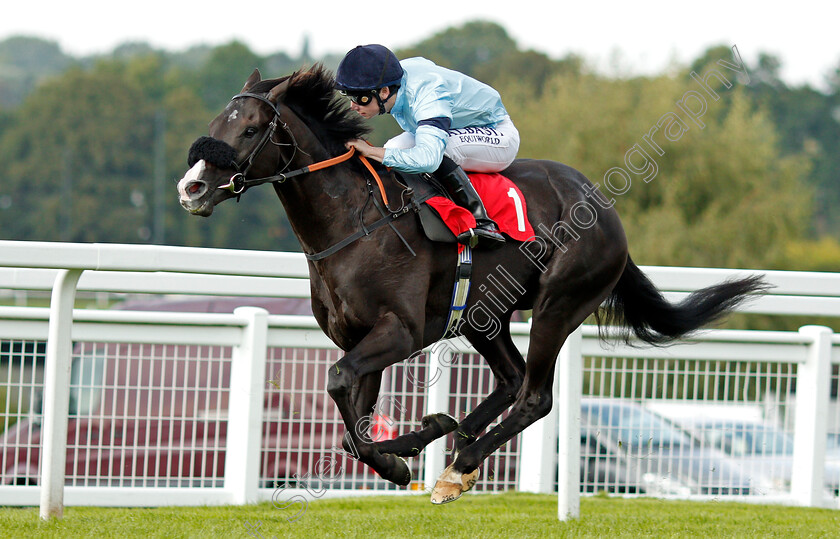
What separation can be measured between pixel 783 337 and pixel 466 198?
2455 millimetres

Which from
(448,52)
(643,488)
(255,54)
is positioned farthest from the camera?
(255,54)

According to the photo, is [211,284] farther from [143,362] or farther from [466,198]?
[466,198]

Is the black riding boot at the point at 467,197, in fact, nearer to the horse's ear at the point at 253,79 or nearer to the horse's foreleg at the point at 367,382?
the horse's foreleg at the point at 367,382

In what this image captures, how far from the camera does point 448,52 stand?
8125 centimetres

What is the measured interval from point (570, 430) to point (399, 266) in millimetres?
1324

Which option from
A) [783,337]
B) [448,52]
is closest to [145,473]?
[783,337]

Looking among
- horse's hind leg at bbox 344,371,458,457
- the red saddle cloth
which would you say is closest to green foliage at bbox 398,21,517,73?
the red saddle cloth

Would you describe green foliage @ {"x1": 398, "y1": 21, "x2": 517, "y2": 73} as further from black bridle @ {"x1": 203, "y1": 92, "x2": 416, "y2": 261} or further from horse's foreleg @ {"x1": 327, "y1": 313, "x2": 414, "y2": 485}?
horse's foreleg @ {"x1": 327, "y1": 313, "x2": 414, "y2": 485}

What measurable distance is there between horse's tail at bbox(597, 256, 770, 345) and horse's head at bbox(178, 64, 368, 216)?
1589 mm

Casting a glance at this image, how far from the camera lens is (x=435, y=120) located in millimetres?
4137

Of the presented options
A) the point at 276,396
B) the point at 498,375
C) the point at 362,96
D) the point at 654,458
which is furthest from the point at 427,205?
the point at 654,458

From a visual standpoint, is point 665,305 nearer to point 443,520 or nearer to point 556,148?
point 443,520

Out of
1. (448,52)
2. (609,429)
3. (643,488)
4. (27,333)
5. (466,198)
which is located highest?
(448,52)

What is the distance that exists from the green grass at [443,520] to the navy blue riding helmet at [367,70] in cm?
184
